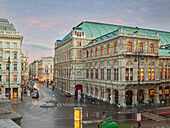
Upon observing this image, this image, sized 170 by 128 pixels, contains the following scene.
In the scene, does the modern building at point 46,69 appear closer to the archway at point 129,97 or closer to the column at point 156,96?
the archway at point 129,97

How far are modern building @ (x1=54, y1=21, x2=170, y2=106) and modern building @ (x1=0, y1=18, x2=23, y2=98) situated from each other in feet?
67.7

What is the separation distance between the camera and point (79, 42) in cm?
6625

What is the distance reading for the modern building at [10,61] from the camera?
55188 millimetres

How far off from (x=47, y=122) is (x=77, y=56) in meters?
39.8

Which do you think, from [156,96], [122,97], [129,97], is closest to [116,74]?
[122,97]

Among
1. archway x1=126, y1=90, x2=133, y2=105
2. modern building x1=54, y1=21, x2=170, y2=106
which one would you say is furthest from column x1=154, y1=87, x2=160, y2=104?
archway x1=126, y1=90, x2=133, y2=105

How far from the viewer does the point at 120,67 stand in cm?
4306

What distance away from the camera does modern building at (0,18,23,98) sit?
55188 millimetres

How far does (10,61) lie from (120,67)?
123ft

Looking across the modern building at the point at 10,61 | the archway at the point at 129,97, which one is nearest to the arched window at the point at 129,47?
the archway at the point at 129,97

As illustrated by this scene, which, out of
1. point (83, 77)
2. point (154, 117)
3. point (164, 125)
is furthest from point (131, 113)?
point (83, 77)

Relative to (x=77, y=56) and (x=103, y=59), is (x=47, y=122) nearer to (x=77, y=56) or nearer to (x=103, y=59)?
(x=103, y=59)

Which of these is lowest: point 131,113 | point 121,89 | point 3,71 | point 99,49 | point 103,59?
point 131,113

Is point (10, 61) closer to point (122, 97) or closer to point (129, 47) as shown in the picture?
point (122, 97)
